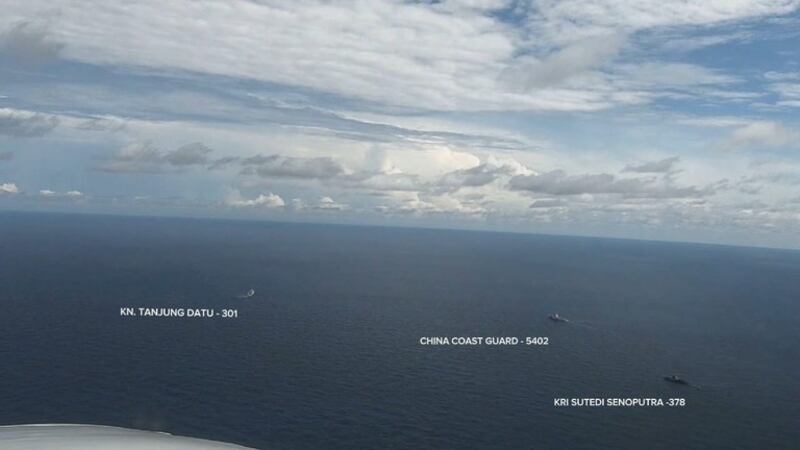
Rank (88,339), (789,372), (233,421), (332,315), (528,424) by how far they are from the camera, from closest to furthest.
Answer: (233,421), (528,424), (88,339), (789,372), (332,315)

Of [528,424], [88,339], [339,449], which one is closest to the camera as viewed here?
[339,449]

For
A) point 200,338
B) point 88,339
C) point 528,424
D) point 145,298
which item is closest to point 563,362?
point 528,424

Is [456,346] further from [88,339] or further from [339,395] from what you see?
[88,339]

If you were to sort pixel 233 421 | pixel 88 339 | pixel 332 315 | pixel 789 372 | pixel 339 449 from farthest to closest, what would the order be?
1. pixel 332 315
2. pixel 789 372
3. pixel 88 339
4. pixel 233 421
5. pixel 339 449

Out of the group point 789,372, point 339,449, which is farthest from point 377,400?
point 789,372

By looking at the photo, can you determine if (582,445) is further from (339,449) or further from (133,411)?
(133,411)

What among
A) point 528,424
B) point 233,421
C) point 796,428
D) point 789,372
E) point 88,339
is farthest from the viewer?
point 789,372

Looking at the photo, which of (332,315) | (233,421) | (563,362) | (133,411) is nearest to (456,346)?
(563,362)

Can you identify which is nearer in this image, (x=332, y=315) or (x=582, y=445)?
(x=582, y=445)

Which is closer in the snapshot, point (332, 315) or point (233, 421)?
point (233, 421)
